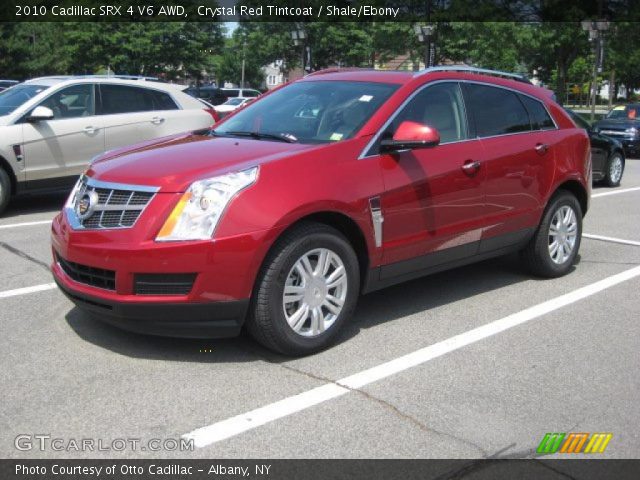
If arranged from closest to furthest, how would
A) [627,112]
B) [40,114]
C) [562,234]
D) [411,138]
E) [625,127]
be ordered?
[411,138] < [562,234] < [40,114] < [625,127] < [627,112]

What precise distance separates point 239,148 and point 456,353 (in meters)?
1.87

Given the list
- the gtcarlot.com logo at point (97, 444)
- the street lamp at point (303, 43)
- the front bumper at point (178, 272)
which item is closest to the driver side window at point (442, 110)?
the front bumper at point (178, 272)

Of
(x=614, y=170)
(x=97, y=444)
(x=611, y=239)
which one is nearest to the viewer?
(x=97, y=444)

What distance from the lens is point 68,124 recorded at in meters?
9.59

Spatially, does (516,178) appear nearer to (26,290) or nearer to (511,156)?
(511,156)

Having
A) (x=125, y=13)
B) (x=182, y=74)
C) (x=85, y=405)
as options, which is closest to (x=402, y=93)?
(x=85, y=405)

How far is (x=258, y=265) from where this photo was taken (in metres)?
4.20

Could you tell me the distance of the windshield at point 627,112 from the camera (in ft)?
72.9

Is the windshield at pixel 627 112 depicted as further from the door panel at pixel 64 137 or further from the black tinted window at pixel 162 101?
the door panel at pixel 64 137

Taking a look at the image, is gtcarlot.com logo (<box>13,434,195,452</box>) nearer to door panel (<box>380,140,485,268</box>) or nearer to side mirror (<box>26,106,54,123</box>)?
door panel (<box>380,140,485,268</box>)

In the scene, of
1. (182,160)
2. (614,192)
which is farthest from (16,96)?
(614,192)

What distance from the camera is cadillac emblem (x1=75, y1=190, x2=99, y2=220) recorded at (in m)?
4.39

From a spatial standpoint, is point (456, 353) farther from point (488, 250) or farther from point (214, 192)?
point (214, 192)

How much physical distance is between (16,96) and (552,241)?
6948 millimetres
